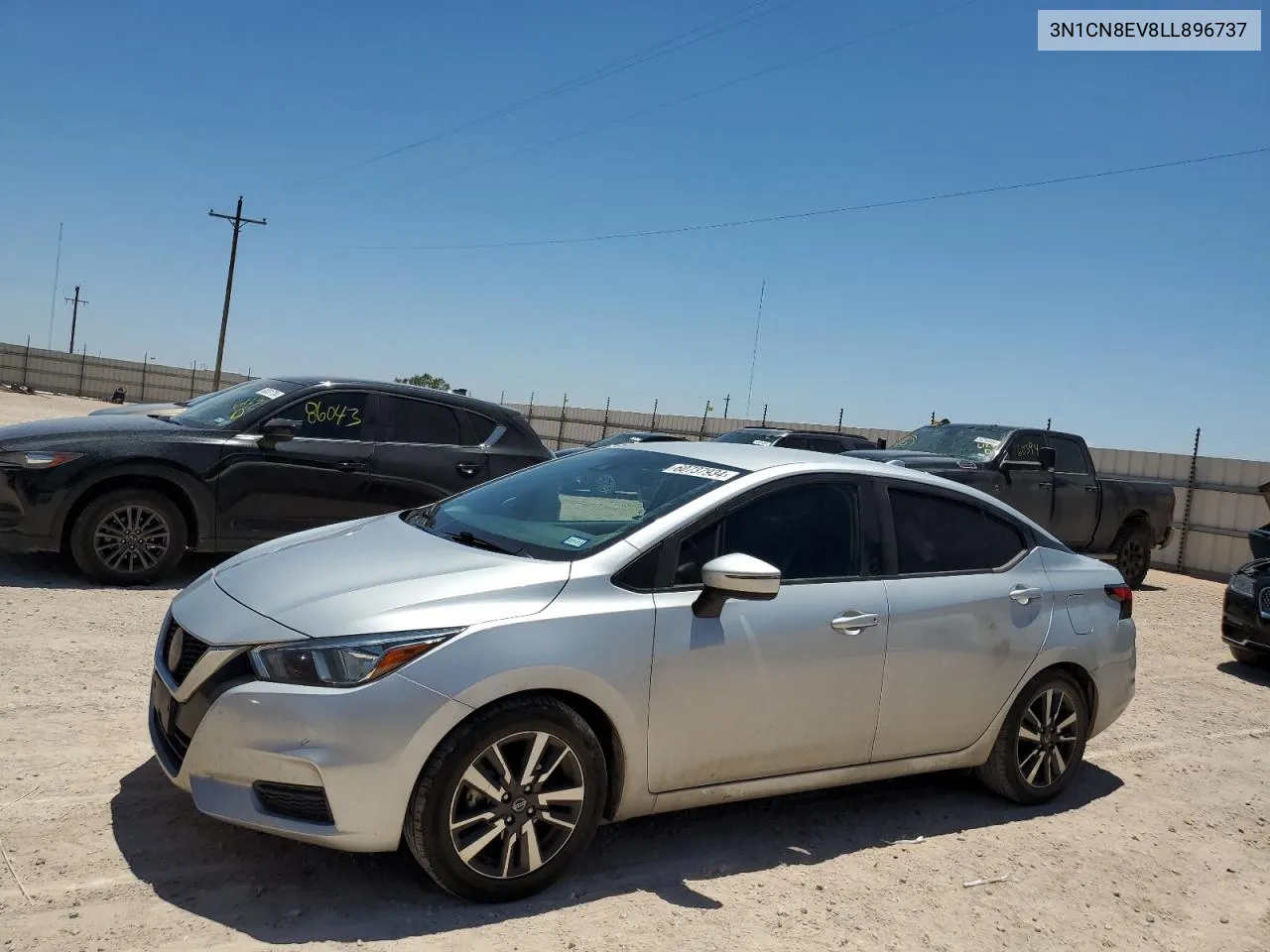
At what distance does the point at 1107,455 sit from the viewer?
1997 centimetres

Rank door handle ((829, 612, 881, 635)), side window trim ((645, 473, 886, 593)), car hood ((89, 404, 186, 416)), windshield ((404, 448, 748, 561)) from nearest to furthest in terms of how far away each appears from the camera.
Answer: side window trim ((645, 473, 886, 593)) → windshield ((404, 448, 748, 561)) → door handle ((829, 612, 881, 635)) → car hood ((89, 404, 186, 416))

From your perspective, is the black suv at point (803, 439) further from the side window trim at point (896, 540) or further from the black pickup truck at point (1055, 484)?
the side window trim at point (896, 540)

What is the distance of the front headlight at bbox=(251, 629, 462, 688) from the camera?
3.30 m

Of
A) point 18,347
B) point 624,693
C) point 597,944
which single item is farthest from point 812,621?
point 18,347

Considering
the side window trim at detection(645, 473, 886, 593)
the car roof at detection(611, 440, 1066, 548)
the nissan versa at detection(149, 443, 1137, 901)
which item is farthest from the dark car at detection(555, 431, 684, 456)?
the side window trim at detection(645, 473, 886, 593)

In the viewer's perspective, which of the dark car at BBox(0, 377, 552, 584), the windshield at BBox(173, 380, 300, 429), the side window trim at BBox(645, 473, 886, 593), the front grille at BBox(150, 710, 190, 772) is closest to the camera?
the front grille at BBox(150, 710, 190, 772)

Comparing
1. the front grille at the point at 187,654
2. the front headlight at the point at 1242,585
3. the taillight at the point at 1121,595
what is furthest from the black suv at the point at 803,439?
the front grille at the point at 187,654

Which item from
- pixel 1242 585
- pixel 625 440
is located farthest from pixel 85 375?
pixel 1242 585

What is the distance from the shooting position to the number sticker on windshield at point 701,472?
4.34 metres

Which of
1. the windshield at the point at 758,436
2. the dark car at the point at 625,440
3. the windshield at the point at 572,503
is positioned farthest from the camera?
the windshield at the point at 758,436

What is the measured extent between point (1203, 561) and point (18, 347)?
49514mm

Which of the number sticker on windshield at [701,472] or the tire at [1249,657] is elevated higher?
the number sticker on windshield at [701,472]

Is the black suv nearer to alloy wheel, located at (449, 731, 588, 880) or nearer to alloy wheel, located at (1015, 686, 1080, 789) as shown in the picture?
alloy wheel, located at (1015, 686, 1080, 789)

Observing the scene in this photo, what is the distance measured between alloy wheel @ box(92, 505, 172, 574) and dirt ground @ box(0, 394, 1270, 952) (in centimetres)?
151
